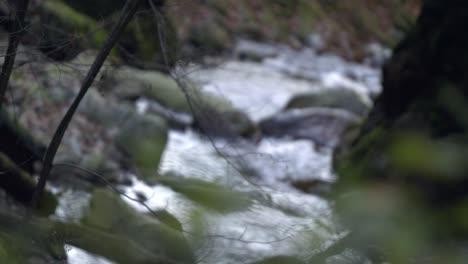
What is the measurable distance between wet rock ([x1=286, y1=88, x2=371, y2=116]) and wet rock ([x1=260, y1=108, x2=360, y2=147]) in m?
0.28

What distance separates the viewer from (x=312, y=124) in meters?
9.96

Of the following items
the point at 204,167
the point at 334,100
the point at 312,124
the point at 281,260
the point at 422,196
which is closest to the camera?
the point at 422,196

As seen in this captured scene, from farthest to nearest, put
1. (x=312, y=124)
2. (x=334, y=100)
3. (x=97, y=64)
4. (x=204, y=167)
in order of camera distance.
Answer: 1. (x=334, y=100)
2. (x=312, y=124)
3. (x=97, y=64)
4. (x=204, y=167)

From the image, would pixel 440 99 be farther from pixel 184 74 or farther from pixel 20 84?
pixel 20 84

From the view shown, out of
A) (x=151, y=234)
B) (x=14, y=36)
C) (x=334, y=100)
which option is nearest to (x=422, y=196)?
(x=151, y=234)

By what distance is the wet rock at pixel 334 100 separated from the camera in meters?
10.8

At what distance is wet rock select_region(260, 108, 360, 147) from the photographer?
9.41 meters

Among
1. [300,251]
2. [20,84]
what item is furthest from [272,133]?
[300,251]

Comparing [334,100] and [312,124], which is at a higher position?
[334,100]

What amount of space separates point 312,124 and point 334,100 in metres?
1.27

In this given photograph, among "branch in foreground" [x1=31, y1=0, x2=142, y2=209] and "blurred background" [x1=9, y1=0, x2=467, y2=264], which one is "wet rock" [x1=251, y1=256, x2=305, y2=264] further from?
"branch in foreground" [x1=31, y1=0, x2=142, y2=209]

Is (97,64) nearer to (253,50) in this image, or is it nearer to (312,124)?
(312,124)

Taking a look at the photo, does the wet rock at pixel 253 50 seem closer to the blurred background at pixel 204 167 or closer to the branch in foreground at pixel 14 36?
the blurred background at pixel 204 167

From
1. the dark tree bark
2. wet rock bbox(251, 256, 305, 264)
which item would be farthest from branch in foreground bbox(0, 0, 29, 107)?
the dark tree bark
